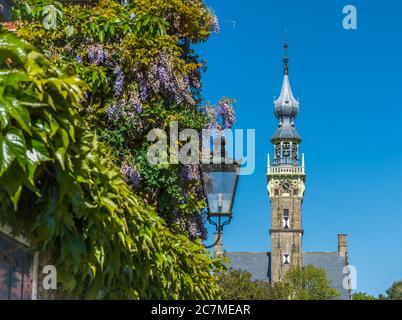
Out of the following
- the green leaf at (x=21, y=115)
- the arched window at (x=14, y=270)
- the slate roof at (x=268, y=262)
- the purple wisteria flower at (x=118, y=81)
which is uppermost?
the slate roof at (x=268, y=262)

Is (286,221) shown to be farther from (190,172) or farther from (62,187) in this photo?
(62,187)

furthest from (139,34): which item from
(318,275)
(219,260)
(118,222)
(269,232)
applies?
(269,232)

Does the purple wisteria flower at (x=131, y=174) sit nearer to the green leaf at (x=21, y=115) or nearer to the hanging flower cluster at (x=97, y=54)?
the hanging flower cluster at (x=97, y=54)

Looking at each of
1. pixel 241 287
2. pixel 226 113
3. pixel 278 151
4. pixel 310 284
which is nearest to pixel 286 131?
pixel 278 151

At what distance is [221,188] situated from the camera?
12000 mm

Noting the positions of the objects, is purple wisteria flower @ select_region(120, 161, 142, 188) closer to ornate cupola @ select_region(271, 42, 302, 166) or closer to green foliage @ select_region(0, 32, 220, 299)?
green foliage @ select_region(0, 32, 220, 299)

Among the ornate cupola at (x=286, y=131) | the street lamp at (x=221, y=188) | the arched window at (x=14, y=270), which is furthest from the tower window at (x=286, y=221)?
the arched window at (x=14, y=270)

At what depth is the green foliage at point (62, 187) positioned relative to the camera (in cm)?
476

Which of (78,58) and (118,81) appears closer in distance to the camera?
(78,58)

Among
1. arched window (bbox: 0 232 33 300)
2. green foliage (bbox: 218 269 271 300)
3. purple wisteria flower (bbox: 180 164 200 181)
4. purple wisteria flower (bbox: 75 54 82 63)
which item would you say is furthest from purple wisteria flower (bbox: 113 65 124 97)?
green foliage (bbox: 218 269 271 300)

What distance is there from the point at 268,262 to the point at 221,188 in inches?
4181

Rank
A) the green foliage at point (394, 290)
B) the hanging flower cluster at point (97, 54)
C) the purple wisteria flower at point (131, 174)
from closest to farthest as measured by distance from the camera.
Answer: the purple wisteria flower at point (131, 174) < the hanging flower cluster at point (97, 54) < the green foliage at point (394, 290)

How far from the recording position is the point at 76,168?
5270mm
